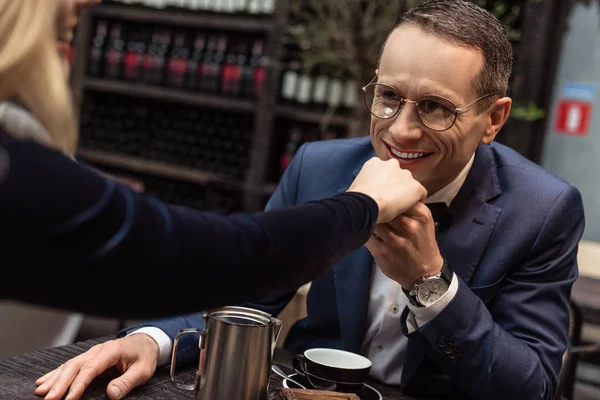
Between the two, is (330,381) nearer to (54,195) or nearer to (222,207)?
(54,195)

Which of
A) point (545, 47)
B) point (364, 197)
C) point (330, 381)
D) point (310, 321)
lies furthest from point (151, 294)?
point (545, 47)

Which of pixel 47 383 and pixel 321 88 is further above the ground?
pixel 321 88

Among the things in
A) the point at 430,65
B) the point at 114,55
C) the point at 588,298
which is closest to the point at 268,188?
Result: the point at 114,55

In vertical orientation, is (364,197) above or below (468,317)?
above

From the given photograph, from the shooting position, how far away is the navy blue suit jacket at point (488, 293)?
1.44 meters

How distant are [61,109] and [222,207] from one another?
14.2ft

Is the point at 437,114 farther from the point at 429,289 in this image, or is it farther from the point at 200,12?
the point at 200,12

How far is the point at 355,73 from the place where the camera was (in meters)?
3.97

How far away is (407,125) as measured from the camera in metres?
1.54

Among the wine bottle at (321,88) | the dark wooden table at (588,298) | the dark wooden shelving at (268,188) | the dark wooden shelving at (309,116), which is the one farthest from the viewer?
the dark wooden shelving at (268,188)

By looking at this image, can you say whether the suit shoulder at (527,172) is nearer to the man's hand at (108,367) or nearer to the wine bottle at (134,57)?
the man's hand at (108,367)

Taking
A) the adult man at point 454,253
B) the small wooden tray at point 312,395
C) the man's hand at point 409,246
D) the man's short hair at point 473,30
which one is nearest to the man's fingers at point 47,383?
the adult man at point 454,253

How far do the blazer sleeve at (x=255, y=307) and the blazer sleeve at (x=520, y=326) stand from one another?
0.33 metres

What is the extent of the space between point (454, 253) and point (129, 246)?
0.94 metres
